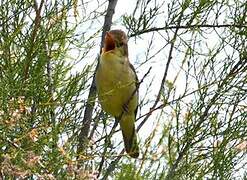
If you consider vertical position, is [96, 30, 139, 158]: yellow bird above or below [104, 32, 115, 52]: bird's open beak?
below

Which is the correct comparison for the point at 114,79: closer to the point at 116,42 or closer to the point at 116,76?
the point at 116,76

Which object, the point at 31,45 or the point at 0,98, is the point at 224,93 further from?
the point at 0,98

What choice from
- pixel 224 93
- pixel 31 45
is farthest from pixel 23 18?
pixel 224 93

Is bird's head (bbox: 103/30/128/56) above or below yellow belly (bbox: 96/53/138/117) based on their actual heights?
above

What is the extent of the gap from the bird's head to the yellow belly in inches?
1.5

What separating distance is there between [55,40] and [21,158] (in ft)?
2.76

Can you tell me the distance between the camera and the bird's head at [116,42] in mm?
2965

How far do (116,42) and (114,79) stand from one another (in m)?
0.19

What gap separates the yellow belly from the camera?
3.03 metres

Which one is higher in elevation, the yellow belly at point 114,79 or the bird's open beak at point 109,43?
the bird's open beak at point 109,43

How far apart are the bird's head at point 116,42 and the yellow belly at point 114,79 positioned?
0.04m

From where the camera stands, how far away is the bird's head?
9.73 feet

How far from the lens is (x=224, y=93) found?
8.82ft

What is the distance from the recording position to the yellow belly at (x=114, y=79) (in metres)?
3.03
